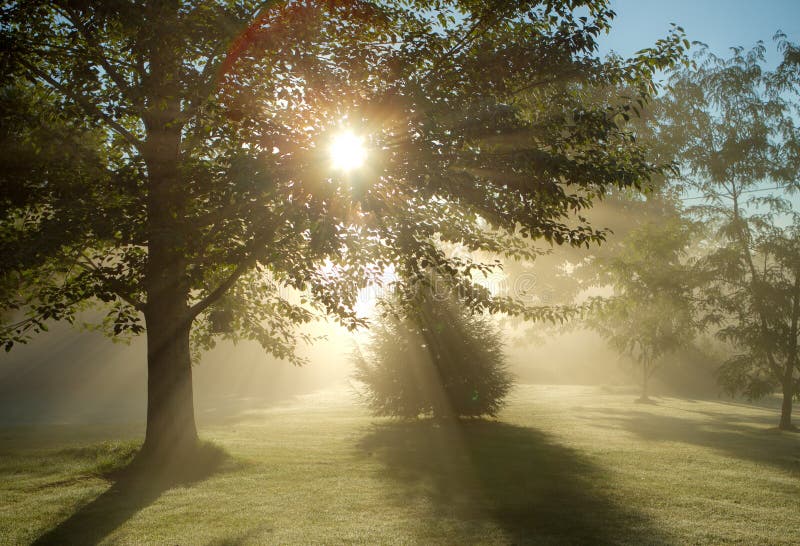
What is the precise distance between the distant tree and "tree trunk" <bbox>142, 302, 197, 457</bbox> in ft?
27.4

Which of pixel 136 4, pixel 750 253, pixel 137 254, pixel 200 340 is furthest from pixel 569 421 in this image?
pixel 136 4

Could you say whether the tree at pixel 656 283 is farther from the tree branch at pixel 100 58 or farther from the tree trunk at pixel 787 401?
the tree branch at pixel 100 58

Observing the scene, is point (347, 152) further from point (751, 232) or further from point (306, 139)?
point (751, 232)

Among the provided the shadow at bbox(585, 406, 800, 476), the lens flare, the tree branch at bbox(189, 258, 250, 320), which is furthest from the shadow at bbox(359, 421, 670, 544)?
the lens flare

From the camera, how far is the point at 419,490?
1074cm

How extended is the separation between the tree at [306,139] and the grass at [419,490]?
321cm

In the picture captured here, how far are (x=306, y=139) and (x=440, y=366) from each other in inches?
487

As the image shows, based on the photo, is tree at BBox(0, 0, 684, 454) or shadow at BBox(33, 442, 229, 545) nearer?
shadow at BBox(33, 442, 229, 545)

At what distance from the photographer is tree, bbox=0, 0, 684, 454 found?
30.0 ft

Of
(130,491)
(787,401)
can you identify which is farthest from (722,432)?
(130,491)

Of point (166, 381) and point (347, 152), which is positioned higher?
point (347, 152)

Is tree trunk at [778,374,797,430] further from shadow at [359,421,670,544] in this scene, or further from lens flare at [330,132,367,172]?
lens flare at [330,132,367,172]

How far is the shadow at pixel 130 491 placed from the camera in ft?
26.7

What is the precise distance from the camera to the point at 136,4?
9422mm
